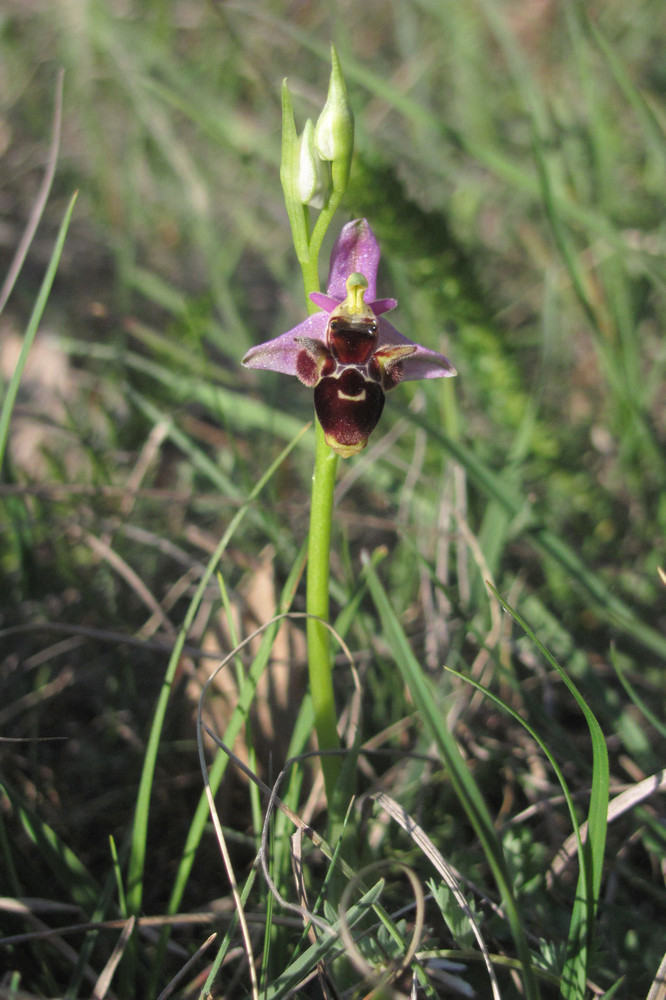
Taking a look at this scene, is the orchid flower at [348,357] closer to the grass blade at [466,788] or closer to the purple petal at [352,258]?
the purple petal at [352,258]

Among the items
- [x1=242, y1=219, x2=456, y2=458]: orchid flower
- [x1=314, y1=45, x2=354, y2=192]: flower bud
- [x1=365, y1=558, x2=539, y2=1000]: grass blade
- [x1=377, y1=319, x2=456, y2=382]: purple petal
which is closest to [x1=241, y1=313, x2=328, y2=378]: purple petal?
[x1=242, y1=219, x2=456, y2=458]: orchid flower

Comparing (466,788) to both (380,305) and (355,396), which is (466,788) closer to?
(355,396)

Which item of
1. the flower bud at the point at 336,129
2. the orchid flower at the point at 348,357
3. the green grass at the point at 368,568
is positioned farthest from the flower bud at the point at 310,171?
the green grass at the point at 368,568

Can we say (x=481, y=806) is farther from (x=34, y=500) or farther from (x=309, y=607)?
(x=34, y=500)

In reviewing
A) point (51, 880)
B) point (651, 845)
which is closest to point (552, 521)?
point (651, 845)

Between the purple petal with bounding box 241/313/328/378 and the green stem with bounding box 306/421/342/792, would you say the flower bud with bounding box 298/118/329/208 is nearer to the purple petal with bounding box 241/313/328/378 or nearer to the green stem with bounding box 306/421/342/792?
the purple petal with bounding box 241/313/328/378

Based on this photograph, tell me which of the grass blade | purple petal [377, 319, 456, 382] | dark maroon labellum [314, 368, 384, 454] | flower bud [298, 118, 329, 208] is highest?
flower bud [298, 118, 329, 208]

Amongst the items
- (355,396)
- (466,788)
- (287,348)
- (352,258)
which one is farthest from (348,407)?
(466,788)
